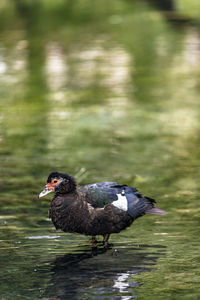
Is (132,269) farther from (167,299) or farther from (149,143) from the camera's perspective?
(149,143)

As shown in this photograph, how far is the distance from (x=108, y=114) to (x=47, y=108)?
1.60 meters

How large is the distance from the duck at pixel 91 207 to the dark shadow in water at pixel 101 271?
0.80 feet

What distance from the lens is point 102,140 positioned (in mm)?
13312

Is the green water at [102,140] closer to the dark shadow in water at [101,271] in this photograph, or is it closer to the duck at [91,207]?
the dark shadow in water at [101,271]

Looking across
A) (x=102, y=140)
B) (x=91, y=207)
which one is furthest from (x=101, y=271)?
(x=102, y=140)

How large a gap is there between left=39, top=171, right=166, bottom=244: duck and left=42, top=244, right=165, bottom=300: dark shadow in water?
0.24 meters

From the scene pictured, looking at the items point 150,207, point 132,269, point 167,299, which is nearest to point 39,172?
point 150,207

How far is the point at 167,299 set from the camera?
6152 millimetres

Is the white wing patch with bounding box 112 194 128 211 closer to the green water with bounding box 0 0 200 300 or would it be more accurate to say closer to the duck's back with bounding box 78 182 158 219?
the duck's back with bounding box 78 182 158 219

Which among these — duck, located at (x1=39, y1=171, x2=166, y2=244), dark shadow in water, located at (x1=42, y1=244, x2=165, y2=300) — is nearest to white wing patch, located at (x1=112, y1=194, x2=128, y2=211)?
duck, located at (x1=39, y1=171, x2=166, y2=244)

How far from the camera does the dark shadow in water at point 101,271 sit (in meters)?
6.39

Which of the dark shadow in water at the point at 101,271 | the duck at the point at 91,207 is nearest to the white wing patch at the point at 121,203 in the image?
the duck at the point at 91,207

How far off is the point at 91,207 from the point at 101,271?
31.6 inches

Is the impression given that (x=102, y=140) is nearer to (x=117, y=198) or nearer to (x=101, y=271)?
(x=117, y=198)
